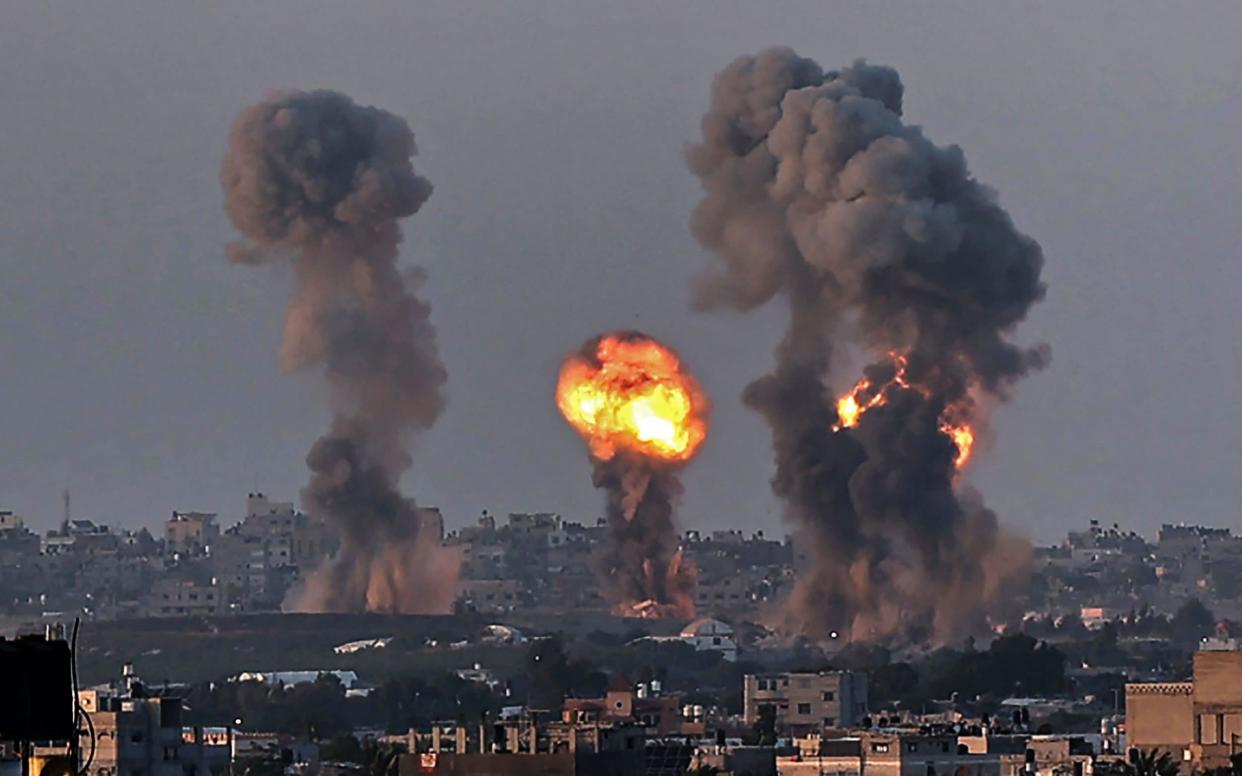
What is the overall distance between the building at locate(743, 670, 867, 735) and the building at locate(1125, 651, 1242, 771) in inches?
1880

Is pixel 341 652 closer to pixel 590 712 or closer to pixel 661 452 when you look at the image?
pixel 661 452

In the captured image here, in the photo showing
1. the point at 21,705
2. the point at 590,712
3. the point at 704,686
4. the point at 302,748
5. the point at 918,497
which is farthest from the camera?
the point at 704,686

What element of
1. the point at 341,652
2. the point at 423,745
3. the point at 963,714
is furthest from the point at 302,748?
the point at 341,652

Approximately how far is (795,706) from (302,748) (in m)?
30.6

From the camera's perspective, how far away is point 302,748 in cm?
10225

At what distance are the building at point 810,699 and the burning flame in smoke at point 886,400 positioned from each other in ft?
67.0

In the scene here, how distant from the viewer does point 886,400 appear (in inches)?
6058

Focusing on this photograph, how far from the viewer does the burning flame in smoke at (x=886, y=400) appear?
154m

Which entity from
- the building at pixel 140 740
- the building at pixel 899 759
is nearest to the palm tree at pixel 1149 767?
the building at pixel 140 740

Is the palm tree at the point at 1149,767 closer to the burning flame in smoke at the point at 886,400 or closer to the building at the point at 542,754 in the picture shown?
the building at the point at 542,754

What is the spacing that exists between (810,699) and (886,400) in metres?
25.8

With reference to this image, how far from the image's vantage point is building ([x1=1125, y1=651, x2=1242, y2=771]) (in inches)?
2785

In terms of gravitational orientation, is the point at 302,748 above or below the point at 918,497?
below

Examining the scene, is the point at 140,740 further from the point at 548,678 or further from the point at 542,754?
the point at 548,678
